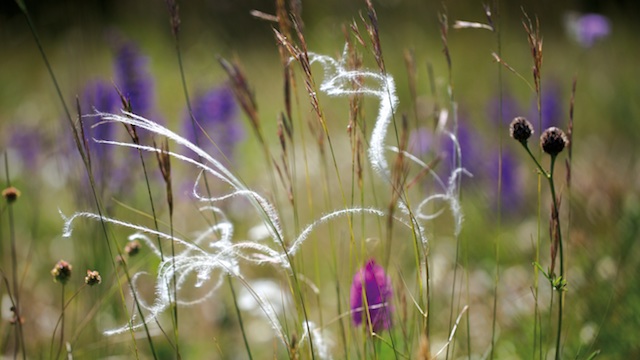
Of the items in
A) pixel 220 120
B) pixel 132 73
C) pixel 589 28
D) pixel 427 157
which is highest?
pixel 132 73

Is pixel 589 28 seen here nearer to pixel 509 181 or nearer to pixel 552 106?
pixel 552 106

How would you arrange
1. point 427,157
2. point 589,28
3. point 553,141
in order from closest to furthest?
point 553,141 → point 589,28 → point 427,157

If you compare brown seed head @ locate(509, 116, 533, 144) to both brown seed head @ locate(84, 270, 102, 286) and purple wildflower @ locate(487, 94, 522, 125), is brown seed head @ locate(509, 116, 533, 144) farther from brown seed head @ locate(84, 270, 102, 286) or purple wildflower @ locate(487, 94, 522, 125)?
purple wildflower @ locate(487, 94, 522, 125)

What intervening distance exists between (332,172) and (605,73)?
1817 mm

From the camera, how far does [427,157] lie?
9.99 ft

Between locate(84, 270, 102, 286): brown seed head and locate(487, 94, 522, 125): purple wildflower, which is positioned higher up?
locate(84, 270, 102, 286): brown seed head

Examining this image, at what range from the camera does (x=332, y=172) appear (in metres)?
3.30

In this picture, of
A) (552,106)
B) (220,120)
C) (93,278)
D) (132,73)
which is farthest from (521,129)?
(552,106)

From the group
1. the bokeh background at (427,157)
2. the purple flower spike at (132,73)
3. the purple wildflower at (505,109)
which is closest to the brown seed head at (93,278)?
the bokeh background at (427,157)

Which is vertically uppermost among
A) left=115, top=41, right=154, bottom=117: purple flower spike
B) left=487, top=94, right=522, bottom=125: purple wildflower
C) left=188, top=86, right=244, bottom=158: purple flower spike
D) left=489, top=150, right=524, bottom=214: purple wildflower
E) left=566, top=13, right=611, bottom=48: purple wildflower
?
left=115, top=41, right=154, bottom=117: purple flower spike

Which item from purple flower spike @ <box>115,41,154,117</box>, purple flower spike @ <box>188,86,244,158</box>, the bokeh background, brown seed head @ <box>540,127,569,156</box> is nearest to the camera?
brown seed head @ <box>540,127,569,156</box>

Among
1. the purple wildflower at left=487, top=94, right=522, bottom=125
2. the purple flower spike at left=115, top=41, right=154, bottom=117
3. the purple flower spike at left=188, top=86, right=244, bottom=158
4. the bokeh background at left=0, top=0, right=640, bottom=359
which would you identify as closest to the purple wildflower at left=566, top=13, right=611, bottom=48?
the bokeh background at left=0, top=0, right=640, bottom=359

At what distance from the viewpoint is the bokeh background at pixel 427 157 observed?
62.6 inches

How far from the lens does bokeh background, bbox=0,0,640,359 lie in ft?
5.22
